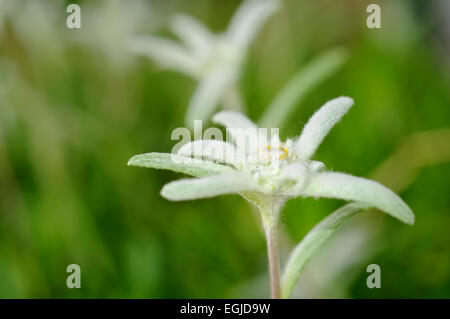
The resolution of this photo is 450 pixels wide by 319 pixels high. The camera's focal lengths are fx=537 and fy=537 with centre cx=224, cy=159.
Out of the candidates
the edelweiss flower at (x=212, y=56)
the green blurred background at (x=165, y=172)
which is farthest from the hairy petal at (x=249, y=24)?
the green blurred background at (x=165, y=172)

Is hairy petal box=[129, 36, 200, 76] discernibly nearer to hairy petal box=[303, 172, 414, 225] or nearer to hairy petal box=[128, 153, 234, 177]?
hairy petal box=[128, 153, 234, 177]

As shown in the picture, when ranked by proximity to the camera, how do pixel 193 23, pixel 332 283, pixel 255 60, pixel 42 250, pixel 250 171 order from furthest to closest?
pixel 255 60 < pixel 193 23 < pixel 42 250 < pixel 332 283 < pixel 250 171

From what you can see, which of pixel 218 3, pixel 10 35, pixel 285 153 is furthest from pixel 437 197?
pixel 218 3

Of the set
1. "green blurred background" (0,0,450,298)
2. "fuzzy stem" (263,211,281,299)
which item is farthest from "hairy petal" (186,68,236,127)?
"fuzzy stem" (263,211,281,299)
